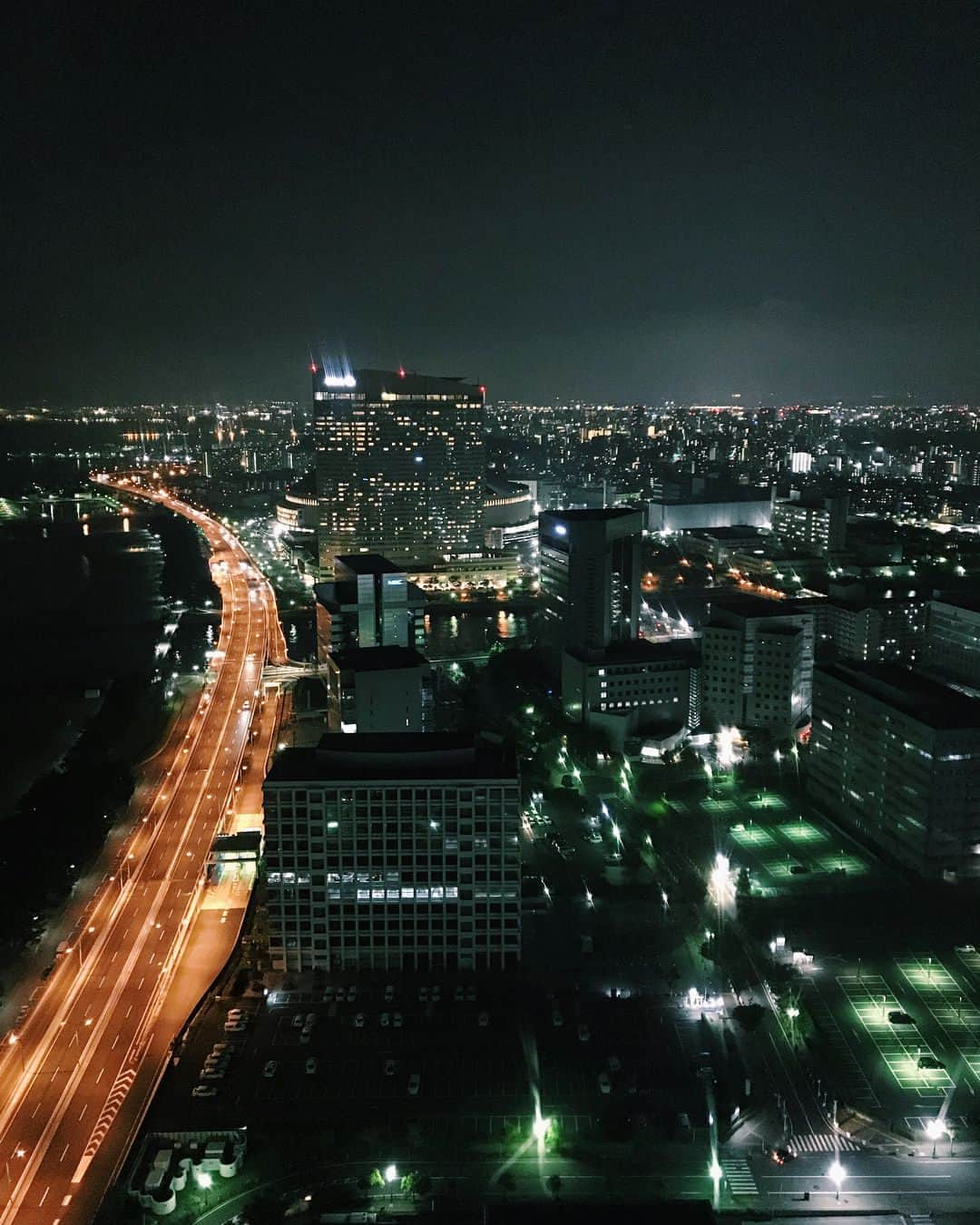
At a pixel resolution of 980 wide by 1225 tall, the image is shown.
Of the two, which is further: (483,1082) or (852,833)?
(852,833)

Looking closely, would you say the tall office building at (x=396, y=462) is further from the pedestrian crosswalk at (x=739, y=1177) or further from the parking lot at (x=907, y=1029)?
the pedestrian crosswalk at (x=739, y=1177)

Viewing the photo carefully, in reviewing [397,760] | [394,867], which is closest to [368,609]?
[397,760]

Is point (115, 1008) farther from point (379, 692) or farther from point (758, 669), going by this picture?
point (758, 669)

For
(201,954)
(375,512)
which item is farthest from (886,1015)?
(375,512)

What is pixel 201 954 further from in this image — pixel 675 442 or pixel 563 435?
pixel 563 435

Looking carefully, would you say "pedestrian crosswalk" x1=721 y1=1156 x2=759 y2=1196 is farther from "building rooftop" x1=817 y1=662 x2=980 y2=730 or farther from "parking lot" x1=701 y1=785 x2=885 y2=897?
"building rooftop" x1=817 y1=662 x2=980 y2=730

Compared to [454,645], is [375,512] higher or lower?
higher
